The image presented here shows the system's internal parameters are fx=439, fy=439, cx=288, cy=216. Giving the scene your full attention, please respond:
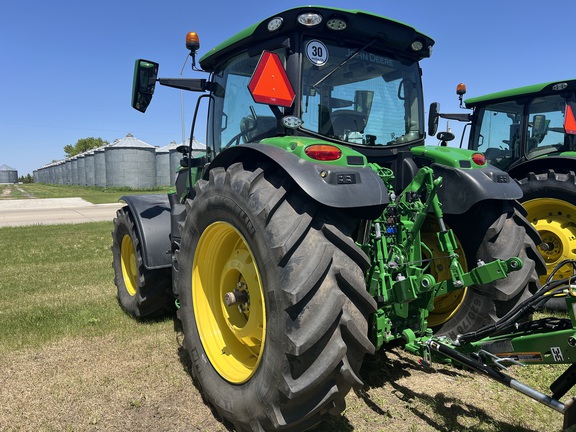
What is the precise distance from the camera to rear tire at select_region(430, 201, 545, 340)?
2799 millimetres

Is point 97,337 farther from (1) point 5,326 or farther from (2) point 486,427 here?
(2) point 486,427

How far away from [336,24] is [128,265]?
3.32 m

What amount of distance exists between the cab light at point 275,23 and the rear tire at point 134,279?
2.28 m

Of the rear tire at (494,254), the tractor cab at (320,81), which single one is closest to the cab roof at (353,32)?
the tractor cab at (320,81)

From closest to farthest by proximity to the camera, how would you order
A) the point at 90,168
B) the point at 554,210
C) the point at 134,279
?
the point at 134,279
the point at 554,210
the point at 90,168

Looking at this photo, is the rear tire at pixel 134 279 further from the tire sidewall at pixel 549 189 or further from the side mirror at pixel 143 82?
the tire sidewall at pixel 549 189

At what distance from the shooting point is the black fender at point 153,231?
3.87 metres

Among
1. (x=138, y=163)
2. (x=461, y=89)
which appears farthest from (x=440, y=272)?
(x=138, y=163)

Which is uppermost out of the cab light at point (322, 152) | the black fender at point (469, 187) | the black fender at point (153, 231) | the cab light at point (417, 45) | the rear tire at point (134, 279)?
Answer: the cab light at point (417, 45)

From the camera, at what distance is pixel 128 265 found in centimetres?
473

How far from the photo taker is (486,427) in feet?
7.98

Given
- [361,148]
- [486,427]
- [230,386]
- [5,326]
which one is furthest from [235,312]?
[5,326]

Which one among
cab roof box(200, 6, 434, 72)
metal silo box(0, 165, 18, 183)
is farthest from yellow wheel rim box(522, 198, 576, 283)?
metal silo box(0, 165, 18, 183)

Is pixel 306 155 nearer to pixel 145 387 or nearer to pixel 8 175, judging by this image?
pixel 145 387
